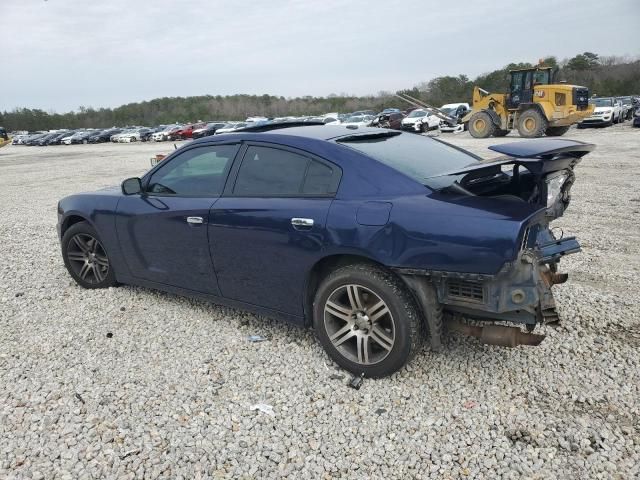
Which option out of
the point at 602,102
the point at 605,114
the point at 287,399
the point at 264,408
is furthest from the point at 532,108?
the point at 264,408

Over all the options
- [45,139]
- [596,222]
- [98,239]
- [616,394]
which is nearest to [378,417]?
[616,394]

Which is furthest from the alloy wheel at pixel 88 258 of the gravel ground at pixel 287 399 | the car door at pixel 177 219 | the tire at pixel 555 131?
the tire at pixel 555 131

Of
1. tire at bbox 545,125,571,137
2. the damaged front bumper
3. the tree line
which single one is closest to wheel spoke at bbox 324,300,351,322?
the damaged front bumper

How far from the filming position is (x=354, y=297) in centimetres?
307

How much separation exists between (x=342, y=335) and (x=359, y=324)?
6.8 inches

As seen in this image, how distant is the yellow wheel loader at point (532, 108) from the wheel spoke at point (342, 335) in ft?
65.3

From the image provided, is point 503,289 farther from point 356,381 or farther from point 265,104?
point 265,104

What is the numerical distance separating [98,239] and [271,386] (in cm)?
246

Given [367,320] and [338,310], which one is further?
[338,310]

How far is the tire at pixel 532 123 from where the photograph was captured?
20.3 metres

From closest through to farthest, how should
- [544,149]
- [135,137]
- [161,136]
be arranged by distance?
[544,149] < [161,136] < [135,137]

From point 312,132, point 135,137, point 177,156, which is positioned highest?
point 135,137

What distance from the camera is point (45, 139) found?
50.0 meters

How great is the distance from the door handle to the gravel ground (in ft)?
3.10
